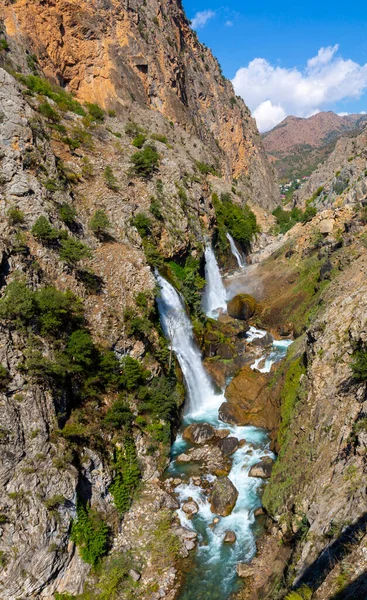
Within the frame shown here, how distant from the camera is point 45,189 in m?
21.8

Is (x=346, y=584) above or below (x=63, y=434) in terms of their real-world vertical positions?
below

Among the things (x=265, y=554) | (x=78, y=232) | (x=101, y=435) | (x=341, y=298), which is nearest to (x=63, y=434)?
(x=101, y=435)

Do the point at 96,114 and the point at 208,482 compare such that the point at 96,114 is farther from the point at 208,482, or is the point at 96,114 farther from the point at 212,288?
the point at 208,482

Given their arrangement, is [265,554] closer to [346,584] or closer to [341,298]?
[346,584]

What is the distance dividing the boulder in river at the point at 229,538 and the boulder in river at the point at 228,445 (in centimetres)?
440

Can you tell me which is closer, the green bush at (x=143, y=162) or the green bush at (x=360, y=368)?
the green bush at (x=360, y=368)

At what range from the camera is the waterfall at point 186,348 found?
78.0ft

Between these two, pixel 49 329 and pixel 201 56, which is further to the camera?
pixel 201 56

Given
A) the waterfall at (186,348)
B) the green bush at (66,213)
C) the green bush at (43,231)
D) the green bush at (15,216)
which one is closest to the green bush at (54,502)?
the waterfall at (186,348)

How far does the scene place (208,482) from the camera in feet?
55.6

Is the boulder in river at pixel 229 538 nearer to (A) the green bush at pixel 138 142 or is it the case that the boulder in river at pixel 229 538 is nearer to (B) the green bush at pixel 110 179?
(B) the green bush at pixel 110 179

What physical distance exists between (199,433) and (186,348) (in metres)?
7.02

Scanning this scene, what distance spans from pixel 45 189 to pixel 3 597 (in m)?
19.6

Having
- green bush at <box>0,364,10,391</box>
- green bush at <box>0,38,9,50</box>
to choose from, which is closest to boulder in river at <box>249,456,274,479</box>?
green bush at <box>0,364,10,391</box>
